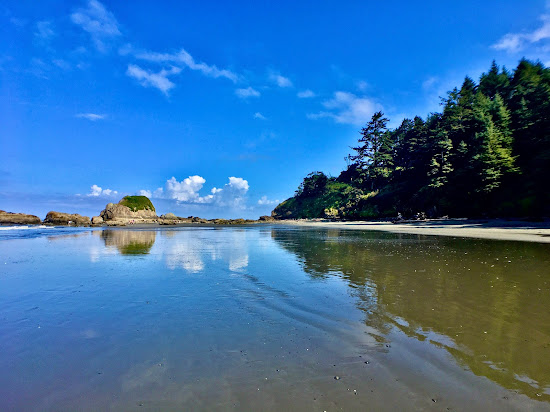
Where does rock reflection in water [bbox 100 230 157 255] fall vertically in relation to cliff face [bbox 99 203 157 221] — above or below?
below

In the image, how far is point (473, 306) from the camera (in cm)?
616

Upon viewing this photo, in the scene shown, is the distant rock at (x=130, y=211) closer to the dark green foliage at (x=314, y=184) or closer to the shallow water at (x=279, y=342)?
the dark green foliage at (x=314, y=184)

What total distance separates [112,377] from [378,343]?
4.01m

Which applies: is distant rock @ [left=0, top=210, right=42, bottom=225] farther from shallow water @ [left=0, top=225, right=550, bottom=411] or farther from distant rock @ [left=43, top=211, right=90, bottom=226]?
shallow water @ [left=0, top=225, right=550, bottom=411]

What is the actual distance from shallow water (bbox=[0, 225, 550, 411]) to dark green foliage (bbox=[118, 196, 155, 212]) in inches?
3552

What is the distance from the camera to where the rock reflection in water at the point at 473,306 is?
381cm

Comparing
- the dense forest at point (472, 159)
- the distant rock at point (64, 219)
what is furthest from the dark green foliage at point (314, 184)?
the distant rock at point (64, 219)

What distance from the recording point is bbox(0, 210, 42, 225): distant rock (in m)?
70.5

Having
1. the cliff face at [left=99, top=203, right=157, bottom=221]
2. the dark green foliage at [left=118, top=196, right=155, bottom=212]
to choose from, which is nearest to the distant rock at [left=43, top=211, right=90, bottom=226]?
the cliff face at [left=99, top=203, right=157, bottom=221]

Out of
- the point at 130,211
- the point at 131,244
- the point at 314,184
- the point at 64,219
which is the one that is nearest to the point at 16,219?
the point at 64,219

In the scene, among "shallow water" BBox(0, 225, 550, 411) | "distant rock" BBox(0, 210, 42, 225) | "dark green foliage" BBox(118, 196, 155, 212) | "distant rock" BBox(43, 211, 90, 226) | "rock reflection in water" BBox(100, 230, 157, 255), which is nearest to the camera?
"shallow water" BBox(0, 225, 550, 411)

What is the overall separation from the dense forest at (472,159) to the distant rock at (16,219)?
81.4 m

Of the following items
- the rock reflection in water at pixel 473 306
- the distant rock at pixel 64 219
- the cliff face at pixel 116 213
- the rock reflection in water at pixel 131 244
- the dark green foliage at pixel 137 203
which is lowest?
the rock reflection in water at pixel 473 306

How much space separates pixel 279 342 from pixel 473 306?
4719 millimetres
